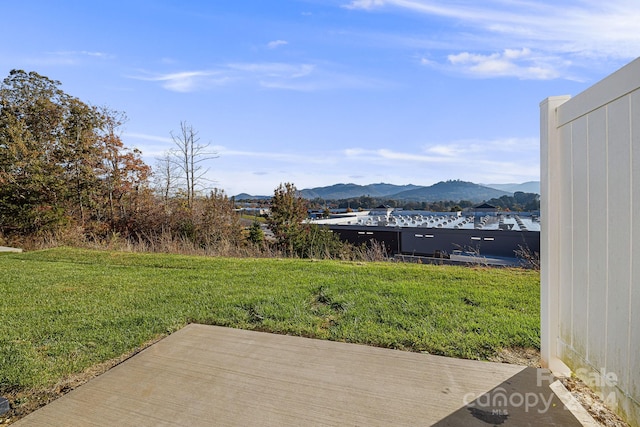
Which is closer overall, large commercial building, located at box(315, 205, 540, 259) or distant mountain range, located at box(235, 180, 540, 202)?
large commercial building, located at box(315, 205, 540, 259)

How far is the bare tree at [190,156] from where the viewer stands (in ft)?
45.9

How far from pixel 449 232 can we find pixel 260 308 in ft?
63.5

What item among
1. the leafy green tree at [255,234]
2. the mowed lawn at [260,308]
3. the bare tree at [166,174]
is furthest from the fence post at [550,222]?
the bare tree at [166,174]

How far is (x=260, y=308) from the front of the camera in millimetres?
3590

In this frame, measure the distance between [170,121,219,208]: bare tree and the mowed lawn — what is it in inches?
329

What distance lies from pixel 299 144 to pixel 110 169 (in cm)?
696

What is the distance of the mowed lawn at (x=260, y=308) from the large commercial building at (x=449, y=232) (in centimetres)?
1264

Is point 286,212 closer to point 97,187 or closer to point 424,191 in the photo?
Result: point 97,187

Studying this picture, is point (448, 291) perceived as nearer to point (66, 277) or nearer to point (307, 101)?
point (66, 277)

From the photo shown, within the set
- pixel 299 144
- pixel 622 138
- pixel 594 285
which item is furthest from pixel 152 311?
pixel 299 144

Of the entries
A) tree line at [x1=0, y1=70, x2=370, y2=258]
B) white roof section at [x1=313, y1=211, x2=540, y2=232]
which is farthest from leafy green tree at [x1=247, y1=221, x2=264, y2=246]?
white roof section at [x1=313, y1=211, x2=540, y2=232]

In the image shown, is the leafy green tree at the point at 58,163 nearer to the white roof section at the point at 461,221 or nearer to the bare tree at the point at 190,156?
the bare tree at the point at 190,156

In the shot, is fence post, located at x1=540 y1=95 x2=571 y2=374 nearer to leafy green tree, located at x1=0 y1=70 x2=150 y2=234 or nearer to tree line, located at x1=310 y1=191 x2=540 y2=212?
leafy green tree, located at x1=0 y1=70 x2=150 y2=234

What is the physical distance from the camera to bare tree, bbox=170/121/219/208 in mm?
13977
